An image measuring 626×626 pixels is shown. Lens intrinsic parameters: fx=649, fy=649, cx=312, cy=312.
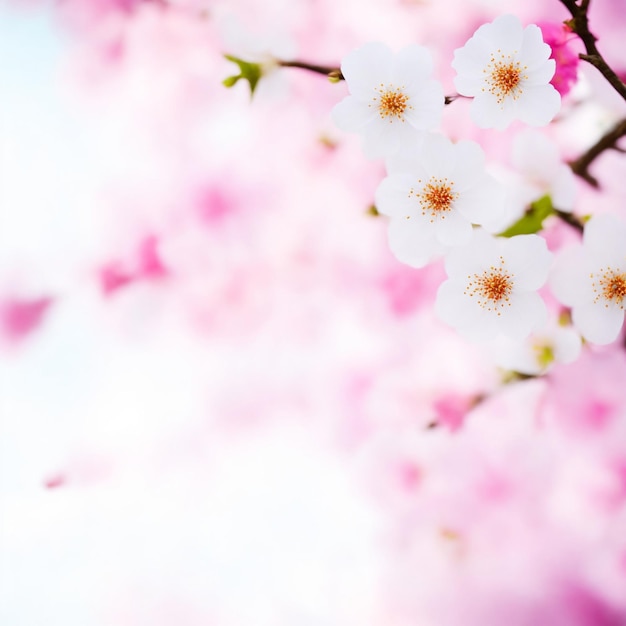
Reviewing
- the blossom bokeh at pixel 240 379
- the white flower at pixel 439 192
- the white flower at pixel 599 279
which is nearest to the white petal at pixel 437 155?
the white flower at pixel 439 192

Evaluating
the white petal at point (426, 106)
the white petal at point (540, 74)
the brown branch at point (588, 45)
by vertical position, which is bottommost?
the white petal at point (426, 106)

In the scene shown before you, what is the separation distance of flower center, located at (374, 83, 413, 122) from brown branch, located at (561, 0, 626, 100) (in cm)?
10

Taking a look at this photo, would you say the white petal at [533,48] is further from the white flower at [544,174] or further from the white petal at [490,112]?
the white flower at [544,174]

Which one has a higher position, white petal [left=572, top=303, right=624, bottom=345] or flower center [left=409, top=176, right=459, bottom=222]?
flower center [left=409, top=176, right=459, bottom=222]

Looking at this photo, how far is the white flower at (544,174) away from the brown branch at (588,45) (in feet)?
0.50

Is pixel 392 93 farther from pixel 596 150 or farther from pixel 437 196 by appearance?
A: pixel 596 150

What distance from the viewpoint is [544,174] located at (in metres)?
0.50

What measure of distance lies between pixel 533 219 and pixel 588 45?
143 millimetres

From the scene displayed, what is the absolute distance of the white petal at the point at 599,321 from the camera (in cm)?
40

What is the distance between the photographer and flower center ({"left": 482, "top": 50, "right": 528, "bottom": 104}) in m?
0.37

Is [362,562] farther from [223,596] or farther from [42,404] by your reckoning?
[42,404]

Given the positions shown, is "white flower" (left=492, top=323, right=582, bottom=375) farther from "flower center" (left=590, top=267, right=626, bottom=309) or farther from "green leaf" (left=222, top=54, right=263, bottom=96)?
"green leaf" (left=222, top=54, right=263, bottom=96)

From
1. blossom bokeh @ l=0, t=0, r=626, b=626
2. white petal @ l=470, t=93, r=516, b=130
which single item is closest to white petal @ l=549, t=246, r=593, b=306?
white petal @ l=470, t=93, r=516, b=130

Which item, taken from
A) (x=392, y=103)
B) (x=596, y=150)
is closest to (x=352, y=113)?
(x=392, y=103)
